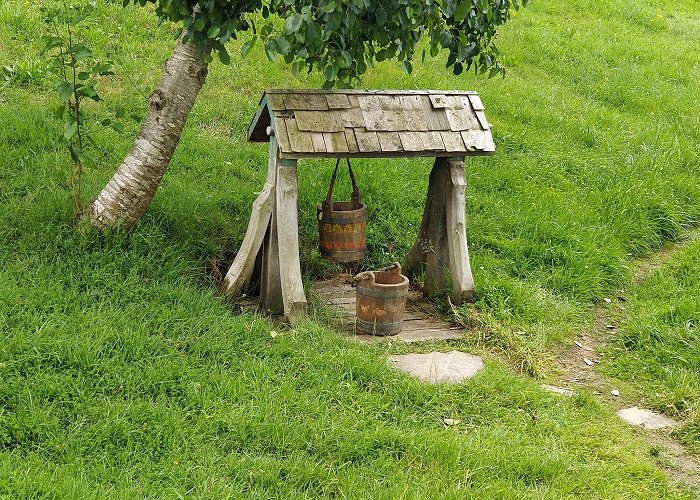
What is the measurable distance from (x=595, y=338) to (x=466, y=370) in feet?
4.66

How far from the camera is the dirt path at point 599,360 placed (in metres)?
4.55

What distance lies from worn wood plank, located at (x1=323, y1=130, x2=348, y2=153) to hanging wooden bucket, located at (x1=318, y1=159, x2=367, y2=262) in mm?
456

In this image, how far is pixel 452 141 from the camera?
5.79 m

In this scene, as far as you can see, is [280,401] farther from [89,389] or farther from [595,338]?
[595,338]

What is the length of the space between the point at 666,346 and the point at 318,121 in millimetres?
2804

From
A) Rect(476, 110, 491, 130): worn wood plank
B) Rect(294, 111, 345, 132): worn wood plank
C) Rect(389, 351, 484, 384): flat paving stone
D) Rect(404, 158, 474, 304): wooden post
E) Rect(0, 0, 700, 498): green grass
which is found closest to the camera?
Rect(0, 0, 700, 498): green grass

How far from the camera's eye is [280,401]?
175 inches

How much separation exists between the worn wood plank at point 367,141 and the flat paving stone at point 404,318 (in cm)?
116

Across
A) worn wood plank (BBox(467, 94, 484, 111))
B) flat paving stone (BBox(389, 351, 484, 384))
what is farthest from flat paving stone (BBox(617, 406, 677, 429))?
A: worn wood plank (BBox(467, 94, 484, 111))

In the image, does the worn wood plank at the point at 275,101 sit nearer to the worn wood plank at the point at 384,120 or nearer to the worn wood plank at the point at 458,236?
the worn wood plank at the point at 384,120

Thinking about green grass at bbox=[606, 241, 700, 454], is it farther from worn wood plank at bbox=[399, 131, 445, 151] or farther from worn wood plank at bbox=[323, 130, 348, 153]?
worn wood plank at bbox=[323, 130, 348, 153]

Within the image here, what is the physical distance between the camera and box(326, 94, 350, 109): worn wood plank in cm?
561

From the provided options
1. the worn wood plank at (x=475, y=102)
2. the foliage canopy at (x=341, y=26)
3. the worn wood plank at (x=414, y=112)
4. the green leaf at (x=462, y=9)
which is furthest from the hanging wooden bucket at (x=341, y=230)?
the green leaf at (x=462, y=9)

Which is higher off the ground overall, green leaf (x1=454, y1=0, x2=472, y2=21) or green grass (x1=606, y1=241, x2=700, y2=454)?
green leaf (x1=454, y1=0, x2=472, y2=21)
